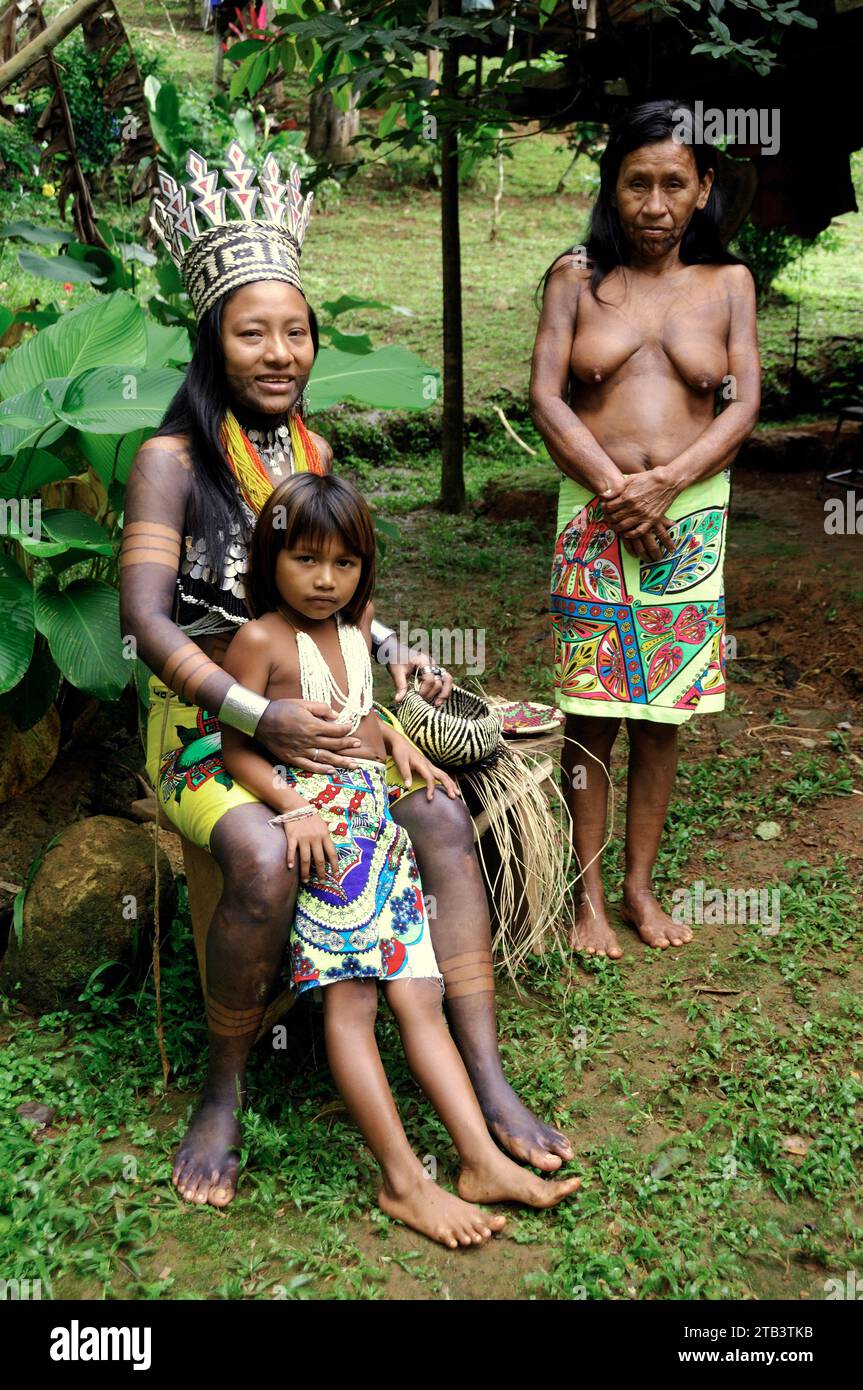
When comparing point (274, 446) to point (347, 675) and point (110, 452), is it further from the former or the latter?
point (110, 452)

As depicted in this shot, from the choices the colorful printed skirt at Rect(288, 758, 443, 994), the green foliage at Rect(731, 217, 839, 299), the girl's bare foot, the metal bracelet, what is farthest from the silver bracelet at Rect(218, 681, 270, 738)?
the green foliage at Rect(731, 217, 839, 299)

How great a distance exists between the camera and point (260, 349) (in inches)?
103

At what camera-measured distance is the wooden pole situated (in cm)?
400

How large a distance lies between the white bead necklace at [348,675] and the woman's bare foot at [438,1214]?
36.8 inches

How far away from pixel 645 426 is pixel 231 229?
3.78 feet

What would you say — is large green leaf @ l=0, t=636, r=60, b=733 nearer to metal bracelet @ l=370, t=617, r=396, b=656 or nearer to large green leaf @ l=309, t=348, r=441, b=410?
metal bracelet @ l=370, t=617, r=396, b=656

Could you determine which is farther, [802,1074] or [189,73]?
[189,73]

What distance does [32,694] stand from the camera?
3.15 meters

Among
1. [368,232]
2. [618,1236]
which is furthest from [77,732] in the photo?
[368,232]

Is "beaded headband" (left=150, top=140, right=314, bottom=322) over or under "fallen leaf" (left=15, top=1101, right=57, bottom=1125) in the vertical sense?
over

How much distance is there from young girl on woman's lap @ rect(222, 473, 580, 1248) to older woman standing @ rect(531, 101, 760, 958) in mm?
815

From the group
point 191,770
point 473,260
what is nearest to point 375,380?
point 191,770
